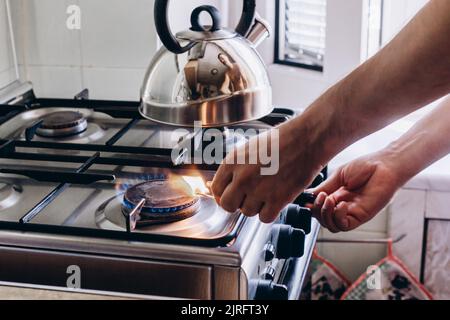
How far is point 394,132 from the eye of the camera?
2.02 meters

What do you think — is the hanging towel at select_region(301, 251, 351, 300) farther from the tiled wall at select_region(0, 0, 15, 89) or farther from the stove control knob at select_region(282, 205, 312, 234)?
the tiled wall at select_region(0, 0, 15, 89)

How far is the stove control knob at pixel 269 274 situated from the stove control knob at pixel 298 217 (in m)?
0.16

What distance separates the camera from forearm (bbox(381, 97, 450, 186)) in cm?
126

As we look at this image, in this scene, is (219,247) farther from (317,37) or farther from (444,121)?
(317,37)

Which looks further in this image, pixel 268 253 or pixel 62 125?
pixel 62 125

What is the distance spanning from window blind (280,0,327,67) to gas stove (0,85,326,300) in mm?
672

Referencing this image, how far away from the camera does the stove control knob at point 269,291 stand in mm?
1062

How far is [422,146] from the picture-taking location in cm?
127

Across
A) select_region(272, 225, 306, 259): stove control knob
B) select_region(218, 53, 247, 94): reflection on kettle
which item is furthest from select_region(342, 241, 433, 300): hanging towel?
select_region(218, 53, 247, 94): reflection on kettle

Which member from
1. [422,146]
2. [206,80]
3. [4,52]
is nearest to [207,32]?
[206,80]

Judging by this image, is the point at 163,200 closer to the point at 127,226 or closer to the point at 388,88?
the point at 127,226

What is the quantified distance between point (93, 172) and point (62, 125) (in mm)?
198

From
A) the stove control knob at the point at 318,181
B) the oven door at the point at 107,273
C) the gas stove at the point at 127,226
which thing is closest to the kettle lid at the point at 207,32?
the gas stove at the point at 127,226
